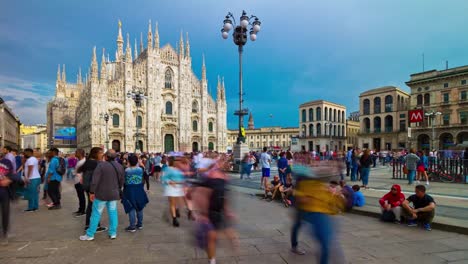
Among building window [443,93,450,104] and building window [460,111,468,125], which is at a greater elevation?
building window [443,93,450,104]

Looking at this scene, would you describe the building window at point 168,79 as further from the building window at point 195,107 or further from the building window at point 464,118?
the building window at point 464,118

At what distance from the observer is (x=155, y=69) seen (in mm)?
44656

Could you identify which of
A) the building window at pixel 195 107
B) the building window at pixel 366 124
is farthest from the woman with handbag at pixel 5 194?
the building window at pixel 366 124

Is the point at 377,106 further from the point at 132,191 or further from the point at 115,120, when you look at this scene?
the point at 132,191

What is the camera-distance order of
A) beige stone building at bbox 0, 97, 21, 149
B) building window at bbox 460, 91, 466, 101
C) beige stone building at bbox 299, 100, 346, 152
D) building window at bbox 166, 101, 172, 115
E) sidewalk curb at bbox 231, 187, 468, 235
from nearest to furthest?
sidewalk curb at bbox 231, 187, 468, 235 < building window at bbox 460, 91, 466, 101 < beige stone building at bbox 0, 97, 21, 149 < building window at bbox 166, 101, 172, 115 < beige stone building at bbox 299, 100, 346, 152

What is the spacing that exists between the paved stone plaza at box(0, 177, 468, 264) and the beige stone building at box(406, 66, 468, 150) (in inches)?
1538

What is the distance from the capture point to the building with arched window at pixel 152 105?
1551 inches

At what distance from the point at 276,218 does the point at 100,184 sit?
3.95 m

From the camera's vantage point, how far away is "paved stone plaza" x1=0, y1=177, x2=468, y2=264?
150 inches

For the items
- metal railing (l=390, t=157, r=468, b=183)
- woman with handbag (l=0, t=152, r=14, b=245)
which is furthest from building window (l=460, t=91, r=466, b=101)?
woman with handbag (l=0, t=152, r=14, b=245)

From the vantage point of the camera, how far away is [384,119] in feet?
160

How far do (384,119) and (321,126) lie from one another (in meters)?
13.9

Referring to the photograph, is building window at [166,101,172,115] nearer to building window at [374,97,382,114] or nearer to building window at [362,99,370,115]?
building window at [362,99,370,115]

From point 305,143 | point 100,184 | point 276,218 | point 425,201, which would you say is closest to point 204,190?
point 100,184
